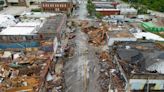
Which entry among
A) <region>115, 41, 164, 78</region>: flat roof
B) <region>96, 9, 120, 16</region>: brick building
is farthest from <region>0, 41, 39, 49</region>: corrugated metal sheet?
<region>96, 9, 120, 16</region>: brick building

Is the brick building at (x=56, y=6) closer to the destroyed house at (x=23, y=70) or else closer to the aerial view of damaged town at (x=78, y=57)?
the aerial view of damaged town at (x=78, y=57)

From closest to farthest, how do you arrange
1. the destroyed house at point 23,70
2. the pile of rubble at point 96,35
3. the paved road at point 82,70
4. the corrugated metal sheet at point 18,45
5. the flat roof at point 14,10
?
the destroyed house at point 23,70, the paved road at point 82,70, the corrugated metal sheet at point 18,45, the pile of rubble at point 96,35, the flat roof at point 14,10

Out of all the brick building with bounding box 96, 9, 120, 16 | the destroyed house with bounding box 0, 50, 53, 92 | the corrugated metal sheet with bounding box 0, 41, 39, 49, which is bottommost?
the destroyed house with bounding box 0, 50, 53, 92

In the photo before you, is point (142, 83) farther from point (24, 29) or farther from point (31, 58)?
point (24, 29)

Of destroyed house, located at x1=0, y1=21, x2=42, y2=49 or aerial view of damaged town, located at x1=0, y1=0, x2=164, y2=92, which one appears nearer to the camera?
aerial view of damaged town, located at x1=0, y1=0, x2=164, y2=92

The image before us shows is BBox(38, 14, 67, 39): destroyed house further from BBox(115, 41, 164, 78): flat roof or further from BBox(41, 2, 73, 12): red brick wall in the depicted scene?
BBox(41, 2, 73, 12): red brick wall

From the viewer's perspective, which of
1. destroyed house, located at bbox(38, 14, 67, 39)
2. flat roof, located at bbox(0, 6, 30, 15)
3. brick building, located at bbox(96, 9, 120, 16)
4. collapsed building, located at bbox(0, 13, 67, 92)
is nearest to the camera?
collapsed building, located at bbox(0, 13, 67, 92)

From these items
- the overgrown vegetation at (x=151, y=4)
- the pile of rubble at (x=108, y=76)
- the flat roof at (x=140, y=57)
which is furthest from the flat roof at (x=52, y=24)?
the overgrown vegetation at (x=151, y=4)
